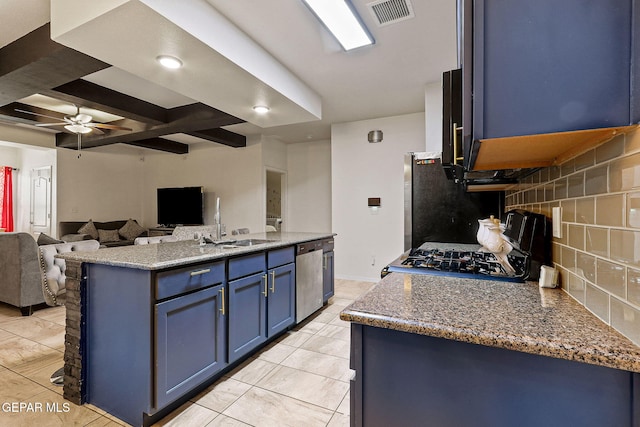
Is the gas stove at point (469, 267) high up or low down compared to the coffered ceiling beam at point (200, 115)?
down

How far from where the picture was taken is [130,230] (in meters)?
6.43

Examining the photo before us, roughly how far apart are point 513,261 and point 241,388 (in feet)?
5.78

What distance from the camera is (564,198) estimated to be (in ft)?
3.27

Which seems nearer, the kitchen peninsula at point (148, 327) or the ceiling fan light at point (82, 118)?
the kitchen peninsula at point (148, 327)

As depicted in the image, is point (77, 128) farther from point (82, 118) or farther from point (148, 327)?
point (148, 327)

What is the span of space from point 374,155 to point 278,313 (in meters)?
3.02

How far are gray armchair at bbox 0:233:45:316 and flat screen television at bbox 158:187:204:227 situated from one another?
3.10m

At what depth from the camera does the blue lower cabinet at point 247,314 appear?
2.07m

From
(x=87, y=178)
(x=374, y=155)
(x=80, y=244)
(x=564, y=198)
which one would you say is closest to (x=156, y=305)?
(x=564, y=198)

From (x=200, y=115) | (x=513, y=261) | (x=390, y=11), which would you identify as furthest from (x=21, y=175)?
(x=513, y=261)

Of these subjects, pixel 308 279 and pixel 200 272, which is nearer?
pixel 200 272

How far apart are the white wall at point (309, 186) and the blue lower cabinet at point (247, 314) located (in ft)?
11.8

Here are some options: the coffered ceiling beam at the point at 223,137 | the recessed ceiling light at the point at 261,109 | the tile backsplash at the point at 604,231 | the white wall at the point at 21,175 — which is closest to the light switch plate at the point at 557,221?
the tile backsplash at the point at 604,231

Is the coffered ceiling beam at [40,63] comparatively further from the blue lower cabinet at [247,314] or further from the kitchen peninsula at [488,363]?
the kitchen peninsula at [488,363]
